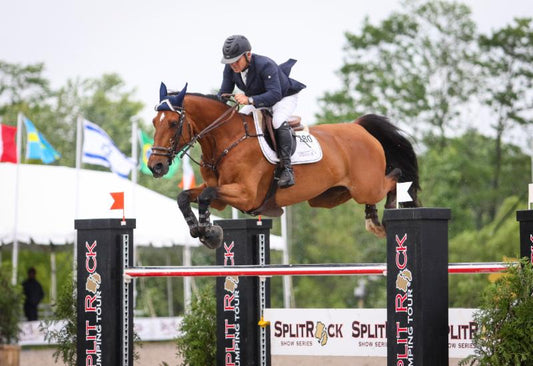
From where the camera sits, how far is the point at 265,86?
6141 mm

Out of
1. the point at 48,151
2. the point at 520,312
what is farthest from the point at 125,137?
the point at 520,312

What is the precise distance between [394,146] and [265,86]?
1.27 m

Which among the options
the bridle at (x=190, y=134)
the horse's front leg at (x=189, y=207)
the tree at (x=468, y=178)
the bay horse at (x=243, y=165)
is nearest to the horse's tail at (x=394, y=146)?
the bay horse at (x=243, y=165)

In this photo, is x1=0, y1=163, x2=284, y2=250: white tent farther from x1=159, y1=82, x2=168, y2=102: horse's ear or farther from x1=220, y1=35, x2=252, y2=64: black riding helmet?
x1=220, y1=35, x2=252, y2=64: black riding helmet

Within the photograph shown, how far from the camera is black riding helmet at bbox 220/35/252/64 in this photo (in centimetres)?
602

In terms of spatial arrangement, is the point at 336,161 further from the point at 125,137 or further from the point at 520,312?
the point at 125,137

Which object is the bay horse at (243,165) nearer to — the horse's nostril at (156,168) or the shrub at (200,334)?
the horse's nostril at (156,168)

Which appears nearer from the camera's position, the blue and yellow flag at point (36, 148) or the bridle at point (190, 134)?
the bridle at point (190, 134)

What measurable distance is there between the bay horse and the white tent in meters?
6.68

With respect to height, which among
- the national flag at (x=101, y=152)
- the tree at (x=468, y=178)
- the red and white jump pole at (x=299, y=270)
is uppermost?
the tree at (x=468, y=178)

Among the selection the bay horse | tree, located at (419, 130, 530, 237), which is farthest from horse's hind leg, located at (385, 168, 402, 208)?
tree, located at (419, 130, 530, 237)

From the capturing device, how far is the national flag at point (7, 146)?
46.9 ft

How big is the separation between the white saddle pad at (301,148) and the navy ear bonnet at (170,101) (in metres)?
0.48

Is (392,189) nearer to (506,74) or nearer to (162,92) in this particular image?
(162,92)
